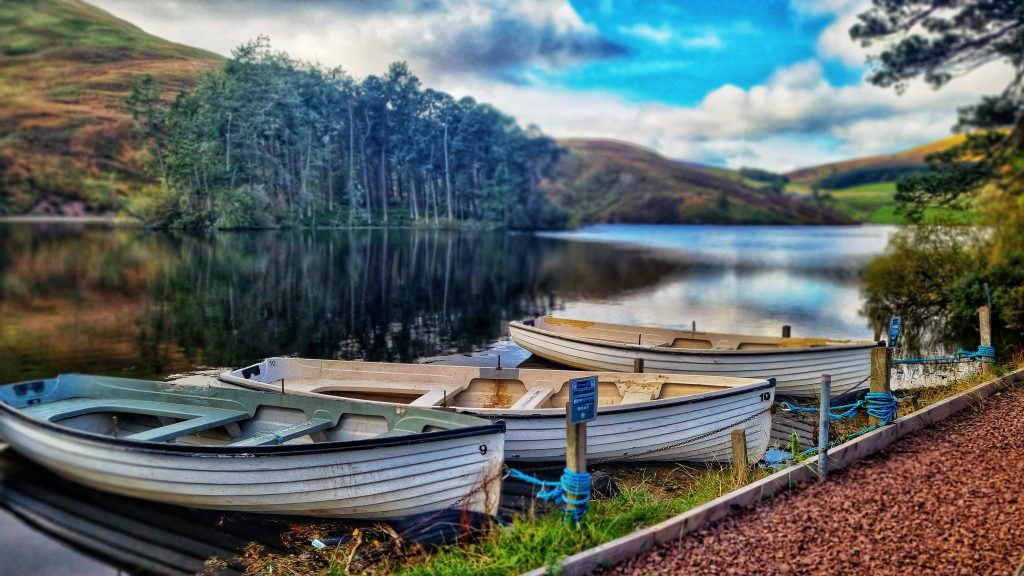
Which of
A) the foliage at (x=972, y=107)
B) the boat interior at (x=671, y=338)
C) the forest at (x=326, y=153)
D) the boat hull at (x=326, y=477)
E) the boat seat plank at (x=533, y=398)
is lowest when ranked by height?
the boat hull at (x=326, y=477)

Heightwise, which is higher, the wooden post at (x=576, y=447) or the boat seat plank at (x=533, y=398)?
the wooden post at (x=576, y=447)

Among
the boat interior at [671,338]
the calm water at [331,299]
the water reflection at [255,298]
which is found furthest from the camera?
the calm water at [331,299]

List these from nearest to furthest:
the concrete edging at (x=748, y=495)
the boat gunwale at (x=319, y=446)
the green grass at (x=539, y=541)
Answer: the concrete edging at (x=748, y=495) < the green grass at (x=539, y=541) < the boat gunwale at (x=319, y=446)

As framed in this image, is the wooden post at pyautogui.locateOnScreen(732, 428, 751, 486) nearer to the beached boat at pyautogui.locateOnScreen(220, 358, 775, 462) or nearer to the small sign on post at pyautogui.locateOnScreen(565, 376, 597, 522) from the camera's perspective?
the beached boat at pyautogui.locateOnScreen(220, 358, 775, 462)

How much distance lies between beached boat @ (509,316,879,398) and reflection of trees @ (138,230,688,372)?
6456 millimetres

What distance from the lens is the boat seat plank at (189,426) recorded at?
904cm

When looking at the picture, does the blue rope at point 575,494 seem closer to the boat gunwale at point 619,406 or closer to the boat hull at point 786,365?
the boat gunwale at point 619,406

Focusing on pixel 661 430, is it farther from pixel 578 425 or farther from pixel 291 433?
pixel 291 433

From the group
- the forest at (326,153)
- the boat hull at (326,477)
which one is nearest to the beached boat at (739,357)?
the boat hull at (326,477)

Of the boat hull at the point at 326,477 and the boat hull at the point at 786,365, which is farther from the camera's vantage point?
the boat hull at the point at 786,365

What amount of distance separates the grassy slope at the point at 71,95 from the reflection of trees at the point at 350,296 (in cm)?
5069

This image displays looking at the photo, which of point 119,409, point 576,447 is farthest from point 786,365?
point 119,409

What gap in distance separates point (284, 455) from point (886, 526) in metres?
6.40

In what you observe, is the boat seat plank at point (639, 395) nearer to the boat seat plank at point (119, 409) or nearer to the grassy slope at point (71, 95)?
the boat seat plank at point (119, 409)
